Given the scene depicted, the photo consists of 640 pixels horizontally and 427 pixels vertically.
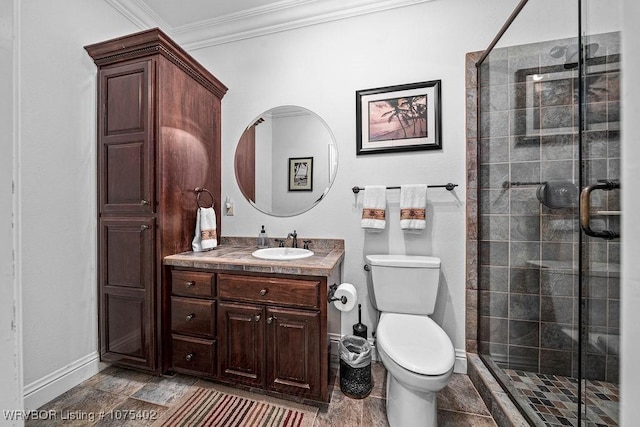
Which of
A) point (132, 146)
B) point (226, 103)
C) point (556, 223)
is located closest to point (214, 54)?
point (226, 103)

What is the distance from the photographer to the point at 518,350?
5.04ft

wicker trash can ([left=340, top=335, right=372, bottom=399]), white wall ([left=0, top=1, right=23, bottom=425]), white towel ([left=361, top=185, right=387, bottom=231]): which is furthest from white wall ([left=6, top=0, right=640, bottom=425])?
white wall ([left=0, top=1, right=23, bottom=425])

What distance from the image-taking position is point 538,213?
1.45 meters

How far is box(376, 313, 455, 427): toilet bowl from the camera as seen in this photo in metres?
1.14

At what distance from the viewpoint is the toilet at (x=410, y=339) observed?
1.17 metres

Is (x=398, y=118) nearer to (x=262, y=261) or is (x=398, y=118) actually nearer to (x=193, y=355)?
(x=262, y=261)

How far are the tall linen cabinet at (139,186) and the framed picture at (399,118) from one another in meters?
1.29

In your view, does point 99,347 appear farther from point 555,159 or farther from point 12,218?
point 555,159

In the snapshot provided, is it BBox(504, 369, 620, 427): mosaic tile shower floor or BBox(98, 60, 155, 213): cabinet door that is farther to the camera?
BBox(98, 60, 155, 213): cabinet door

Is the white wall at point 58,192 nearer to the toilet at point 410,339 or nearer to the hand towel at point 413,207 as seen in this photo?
the toilet at point 410,339

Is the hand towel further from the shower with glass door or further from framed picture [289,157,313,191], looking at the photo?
framed picture [289,157,313,191]

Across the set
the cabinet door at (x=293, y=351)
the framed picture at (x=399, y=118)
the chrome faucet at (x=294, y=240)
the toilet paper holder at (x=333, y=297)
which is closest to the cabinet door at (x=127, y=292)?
the cabinet door at (x=293, y=351)

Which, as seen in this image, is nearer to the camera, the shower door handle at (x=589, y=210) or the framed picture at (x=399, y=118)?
the shower door handle at (x=589, y=210)

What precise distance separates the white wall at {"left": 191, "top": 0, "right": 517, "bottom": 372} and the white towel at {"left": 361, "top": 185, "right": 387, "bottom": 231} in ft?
Answer: 0.33
